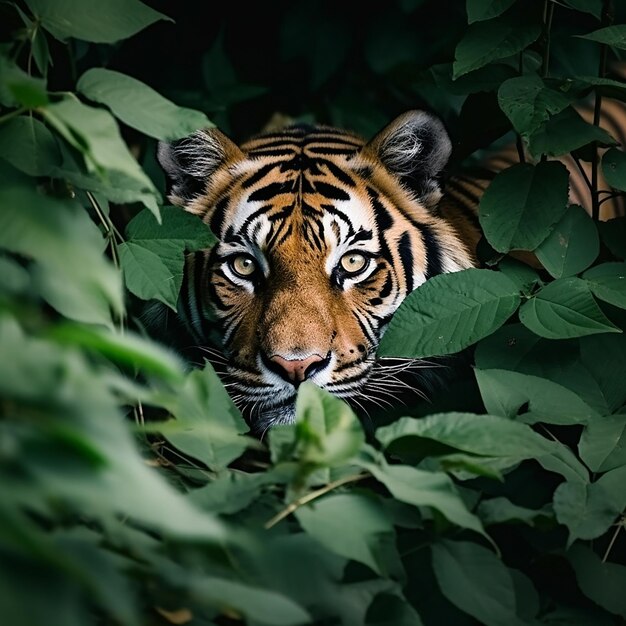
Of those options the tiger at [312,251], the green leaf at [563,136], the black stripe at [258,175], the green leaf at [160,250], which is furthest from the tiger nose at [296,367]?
the green leaf at [563,136]

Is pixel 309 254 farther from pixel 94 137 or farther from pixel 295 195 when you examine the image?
pixel 94 137

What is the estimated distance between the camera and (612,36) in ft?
4.78

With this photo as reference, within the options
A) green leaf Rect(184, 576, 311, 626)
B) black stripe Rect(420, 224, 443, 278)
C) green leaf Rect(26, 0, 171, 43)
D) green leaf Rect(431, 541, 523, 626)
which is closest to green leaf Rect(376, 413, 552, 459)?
green leaf Rect(431, 541, 523, 626)

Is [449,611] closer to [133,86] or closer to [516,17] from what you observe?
[133,86]

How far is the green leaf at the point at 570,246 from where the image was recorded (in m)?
1.45

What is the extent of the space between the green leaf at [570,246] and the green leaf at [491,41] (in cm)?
27

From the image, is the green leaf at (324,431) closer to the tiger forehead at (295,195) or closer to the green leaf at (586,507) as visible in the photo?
the green leaf at (586,507)

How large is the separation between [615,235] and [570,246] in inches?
5.1

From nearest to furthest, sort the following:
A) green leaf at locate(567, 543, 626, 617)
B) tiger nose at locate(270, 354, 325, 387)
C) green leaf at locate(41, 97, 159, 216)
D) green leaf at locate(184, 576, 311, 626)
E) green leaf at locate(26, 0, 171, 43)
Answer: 1. green leaf at locate(184, 576, 311, 626)
2. green leaf at locate(41, 97, 159, 216)
3. green leaf at locate(567, 543, 626, 617)
4. green leaf at locate(26, 0, 171, 43)
5. tiger nose at locate(270, 354, 325, 387)

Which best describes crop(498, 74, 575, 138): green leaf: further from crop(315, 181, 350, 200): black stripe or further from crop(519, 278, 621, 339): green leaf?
crop(315, 181, 350, 200): black stripe

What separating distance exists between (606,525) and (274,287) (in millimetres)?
756

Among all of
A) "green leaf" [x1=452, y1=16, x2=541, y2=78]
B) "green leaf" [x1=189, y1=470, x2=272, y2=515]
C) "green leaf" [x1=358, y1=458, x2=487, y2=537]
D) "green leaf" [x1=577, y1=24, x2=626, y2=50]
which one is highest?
"green leaf" [x1=577, y1=24, x2=626, y2=50]

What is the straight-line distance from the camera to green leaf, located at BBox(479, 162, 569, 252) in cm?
147

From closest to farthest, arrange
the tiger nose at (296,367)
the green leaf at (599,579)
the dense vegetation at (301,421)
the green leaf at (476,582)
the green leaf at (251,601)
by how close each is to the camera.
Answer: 1. the dense vegetation at (301,421)
2. the green leaf at (251,601)
3. the green leaf at (476,582)
4. the green leaf at (599,579)
5. the tiger nose at (296,367)
